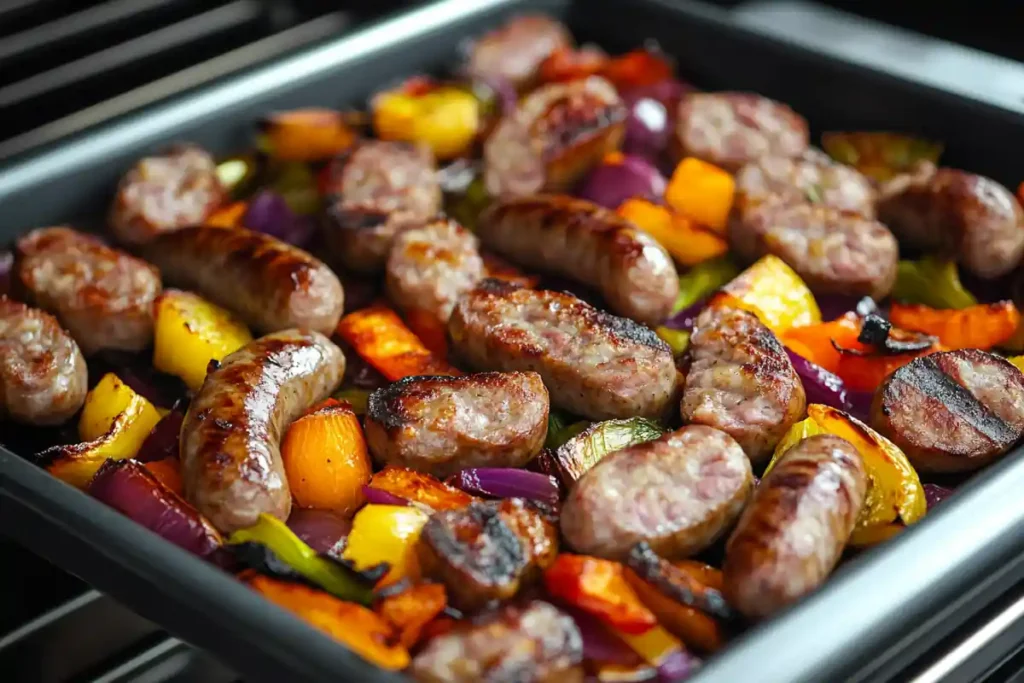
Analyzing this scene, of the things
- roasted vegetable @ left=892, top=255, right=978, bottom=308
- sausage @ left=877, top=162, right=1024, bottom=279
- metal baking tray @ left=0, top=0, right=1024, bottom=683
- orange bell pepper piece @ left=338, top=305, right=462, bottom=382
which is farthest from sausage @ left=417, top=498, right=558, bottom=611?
sausage @ left=877, top=162, right=1024, bottom=279

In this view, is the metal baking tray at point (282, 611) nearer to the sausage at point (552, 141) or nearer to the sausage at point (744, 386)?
the sausage at point (744, 386)

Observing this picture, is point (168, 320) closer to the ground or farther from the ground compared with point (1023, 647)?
farther from the ground

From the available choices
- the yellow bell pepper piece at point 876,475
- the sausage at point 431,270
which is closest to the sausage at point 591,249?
the sausage at point 431,270

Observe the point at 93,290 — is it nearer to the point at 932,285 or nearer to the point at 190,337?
the point at 190,337

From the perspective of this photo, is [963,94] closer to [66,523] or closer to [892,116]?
[892,116]

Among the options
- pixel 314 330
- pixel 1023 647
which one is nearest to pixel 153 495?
pixel 314 330

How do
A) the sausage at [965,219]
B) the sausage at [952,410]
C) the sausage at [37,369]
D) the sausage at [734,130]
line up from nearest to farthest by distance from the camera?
the sausage at [952,410]
the sausage at [37,369]
the sausage at [965,219]
the sausage at [734,130]

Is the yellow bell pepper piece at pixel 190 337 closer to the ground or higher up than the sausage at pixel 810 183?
closer to the ground
